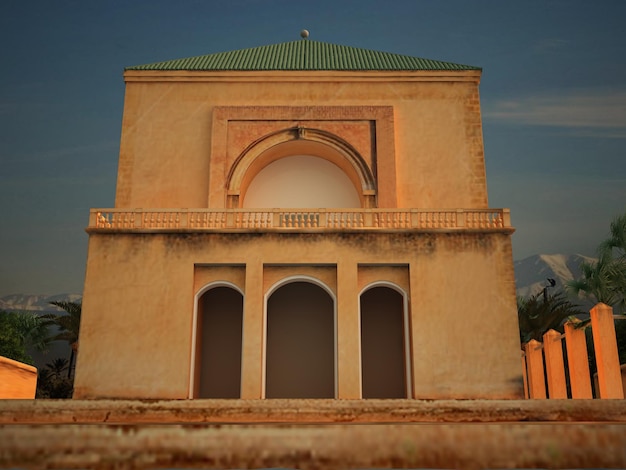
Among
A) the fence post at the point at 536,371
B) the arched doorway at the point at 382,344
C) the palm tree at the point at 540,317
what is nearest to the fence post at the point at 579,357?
the arched doorway at the point at 382,344

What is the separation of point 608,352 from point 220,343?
998cm

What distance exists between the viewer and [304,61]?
22.4 m

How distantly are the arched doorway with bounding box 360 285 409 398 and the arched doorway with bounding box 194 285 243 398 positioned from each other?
11.4ft

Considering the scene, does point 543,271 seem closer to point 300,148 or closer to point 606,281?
point 606,281

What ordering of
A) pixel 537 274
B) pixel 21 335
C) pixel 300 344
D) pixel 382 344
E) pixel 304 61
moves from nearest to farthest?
pixel 382 344, pixel 300 344, pixel 304 61, pixel 21 335, pixel 537 274

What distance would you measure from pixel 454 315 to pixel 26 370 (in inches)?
431

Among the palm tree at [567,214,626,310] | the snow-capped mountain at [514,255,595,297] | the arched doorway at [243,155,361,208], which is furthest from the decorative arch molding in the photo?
the snow-capped mountain at [514,255,595,297]

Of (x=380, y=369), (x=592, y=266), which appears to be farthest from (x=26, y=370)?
(x=592, y=266)

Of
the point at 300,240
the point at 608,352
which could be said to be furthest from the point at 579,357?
the point at 300,240

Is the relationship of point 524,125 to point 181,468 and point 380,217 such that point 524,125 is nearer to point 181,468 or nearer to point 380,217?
point 380,217

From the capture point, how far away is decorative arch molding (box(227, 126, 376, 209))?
67.0 ft

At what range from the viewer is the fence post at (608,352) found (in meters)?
14.4

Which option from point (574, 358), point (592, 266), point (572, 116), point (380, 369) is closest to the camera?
point (574, 358)

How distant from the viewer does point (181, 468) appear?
25.5 ft
